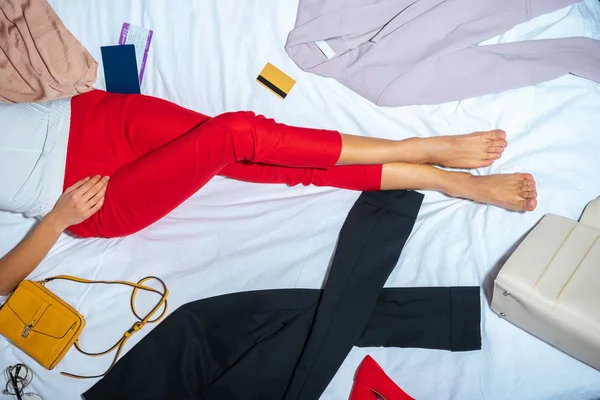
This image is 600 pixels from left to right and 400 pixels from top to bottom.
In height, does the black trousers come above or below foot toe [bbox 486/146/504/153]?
below

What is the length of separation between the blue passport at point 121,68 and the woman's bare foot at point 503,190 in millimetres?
1037

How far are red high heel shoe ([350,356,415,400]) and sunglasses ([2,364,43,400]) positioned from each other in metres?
0.84

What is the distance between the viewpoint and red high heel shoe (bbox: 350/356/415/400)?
4.14 ft

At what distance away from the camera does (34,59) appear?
145 centimetres

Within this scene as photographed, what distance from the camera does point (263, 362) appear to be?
1.29m

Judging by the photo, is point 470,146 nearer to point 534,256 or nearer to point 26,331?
point 534,256

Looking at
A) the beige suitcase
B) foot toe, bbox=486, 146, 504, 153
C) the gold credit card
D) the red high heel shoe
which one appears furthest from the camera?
the gold credit card

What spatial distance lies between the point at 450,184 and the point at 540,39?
472mm

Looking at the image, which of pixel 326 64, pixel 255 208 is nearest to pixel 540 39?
pixel 326 64

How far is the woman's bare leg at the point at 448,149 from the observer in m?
1.34

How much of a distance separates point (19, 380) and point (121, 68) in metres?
0.94

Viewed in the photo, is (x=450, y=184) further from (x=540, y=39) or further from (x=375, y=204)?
(x=540, y=39)

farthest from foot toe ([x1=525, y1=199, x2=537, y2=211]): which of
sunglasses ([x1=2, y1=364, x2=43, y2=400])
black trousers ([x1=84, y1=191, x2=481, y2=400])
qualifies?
sunglasses ([x1=2, y1=364, x2=43, y2=400])

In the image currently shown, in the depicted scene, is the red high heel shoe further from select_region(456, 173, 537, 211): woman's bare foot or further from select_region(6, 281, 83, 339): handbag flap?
select_region(6, 281, 83, 339): handbag flap
